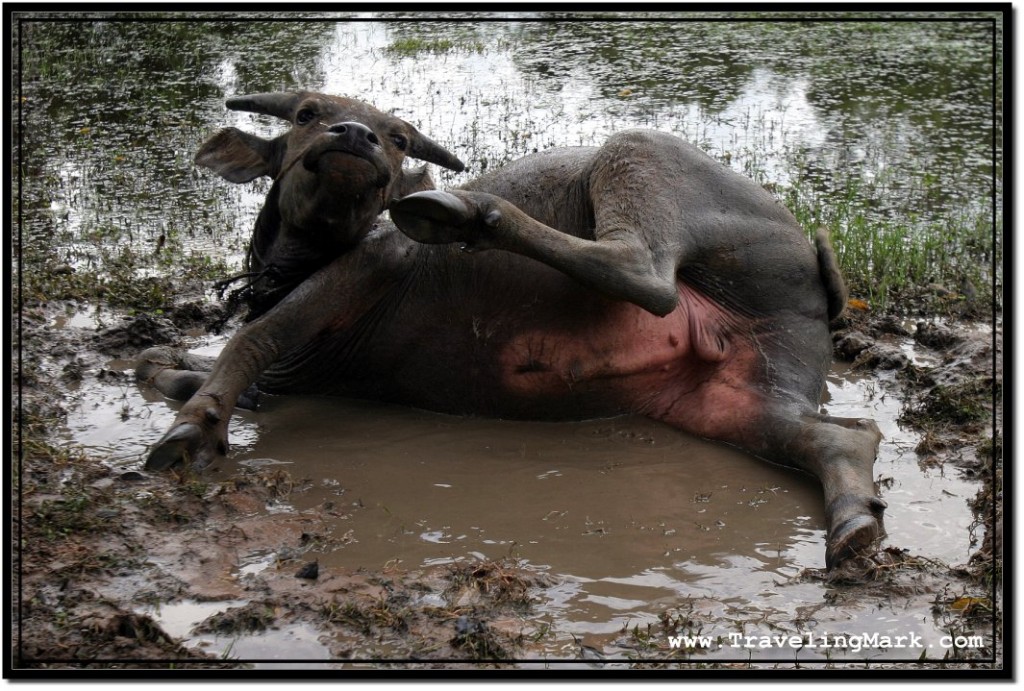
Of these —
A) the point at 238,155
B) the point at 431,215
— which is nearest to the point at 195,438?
the point at 431,215

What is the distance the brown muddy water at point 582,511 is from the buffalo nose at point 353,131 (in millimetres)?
1127

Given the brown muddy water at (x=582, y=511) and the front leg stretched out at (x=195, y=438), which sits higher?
the front leg stretched out at (x=195, y=438)

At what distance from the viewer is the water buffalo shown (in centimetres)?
455

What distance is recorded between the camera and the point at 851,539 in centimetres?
370

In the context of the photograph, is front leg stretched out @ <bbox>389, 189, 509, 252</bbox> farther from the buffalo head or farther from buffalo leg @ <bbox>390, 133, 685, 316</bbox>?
the buffalo head

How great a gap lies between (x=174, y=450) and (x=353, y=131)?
4.19ft

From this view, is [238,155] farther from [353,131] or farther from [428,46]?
[428,46]

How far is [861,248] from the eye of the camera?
6.95 metres

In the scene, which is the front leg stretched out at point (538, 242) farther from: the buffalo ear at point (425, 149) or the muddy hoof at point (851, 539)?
the muddy hoof at point (851, 539)

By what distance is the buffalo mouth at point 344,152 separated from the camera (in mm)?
4327

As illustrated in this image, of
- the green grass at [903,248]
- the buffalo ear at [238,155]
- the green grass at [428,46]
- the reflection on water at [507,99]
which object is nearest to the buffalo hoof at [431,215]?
the buffalo ear at [238,155]

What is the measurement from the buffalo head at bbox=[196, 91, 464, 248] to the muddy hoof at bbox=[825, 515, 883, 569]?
78.8 inches

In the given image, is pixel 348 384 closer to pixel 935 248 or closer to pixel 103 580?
pixel 103 580

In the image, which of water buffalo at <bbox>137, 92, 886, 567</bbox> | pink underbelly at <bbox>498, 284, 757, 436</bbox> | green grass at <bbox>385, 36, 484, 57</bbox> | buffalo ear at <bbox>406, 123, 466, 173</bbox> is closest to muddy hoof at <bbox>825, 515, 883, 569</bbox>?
water buffalo at <bbox>137, 92, 886, 567</bbox>
